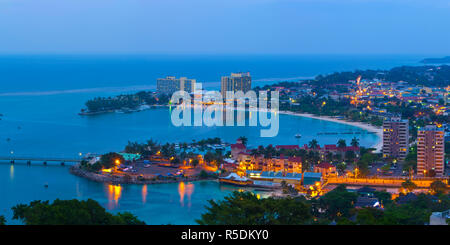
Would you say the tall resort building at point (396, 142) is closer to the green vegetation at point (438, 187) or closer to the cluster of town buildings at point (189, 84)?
the green vegetation at point (438, 187)

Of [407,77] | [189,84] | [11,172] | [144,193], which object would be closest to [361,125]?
[144,193]

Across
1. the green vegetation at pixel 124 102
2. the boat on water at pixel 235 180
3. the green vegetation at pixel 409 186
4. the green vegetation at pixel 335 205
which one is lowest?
the boat on water at pixel 235 180

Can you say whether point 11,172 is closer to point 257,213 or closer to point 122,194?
point 122,194

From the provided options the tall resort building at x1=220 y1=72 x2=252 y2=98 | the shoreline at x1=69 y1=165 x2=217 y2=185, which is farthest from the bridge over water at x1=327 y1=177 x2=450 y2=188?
the tall resort building at x1=220 y1=72 x2=252 y2=98

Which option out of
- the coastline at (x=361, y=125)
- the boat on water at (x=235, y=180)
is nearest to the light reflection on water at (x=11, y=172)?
the boat on water at (x=235, y=180)

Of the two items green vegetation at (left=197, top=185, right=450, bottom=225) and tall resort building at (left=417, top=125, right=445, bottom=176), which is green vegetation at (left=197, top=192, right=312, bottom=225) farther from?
tall resort building at (left=417, top=125, right=445, bottom=176)
